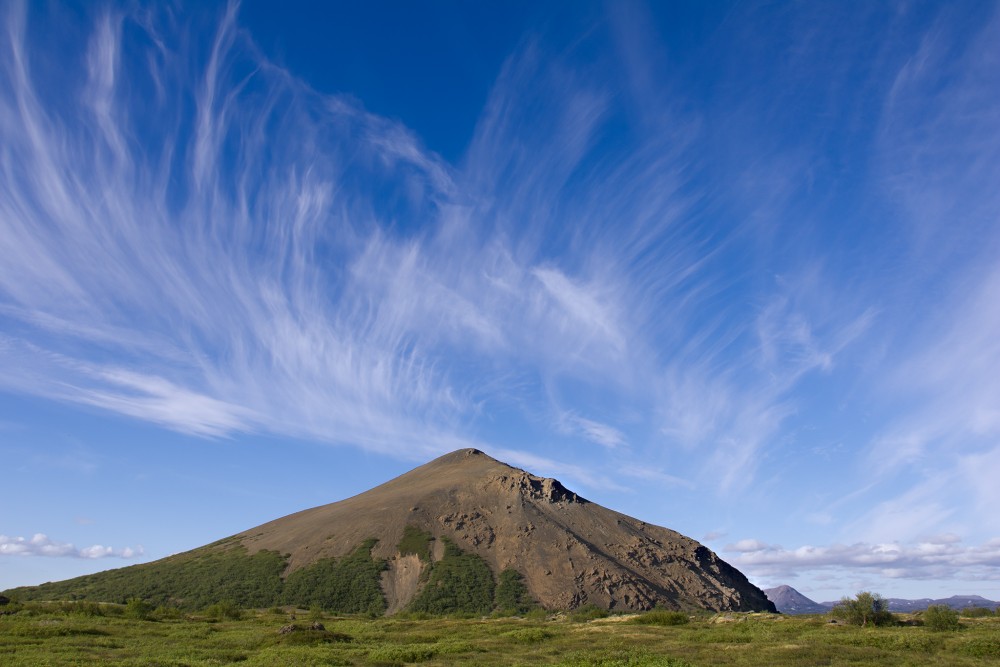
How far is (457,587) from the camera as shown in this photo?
13275 cm

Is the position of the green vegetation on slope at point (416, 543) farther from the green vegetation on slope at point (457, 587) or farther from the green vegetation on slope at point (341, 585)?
the green vegetation on slope at point (341, 585)

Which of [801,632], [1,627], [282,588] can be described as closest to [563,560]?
[282,588]

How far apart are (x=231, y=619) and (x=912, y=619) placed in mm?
83971

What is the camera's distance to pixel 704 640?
54.4 metres

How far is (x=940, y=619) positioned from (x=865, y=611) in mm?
8026

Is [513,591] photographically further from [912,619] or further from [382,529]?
[912,619]

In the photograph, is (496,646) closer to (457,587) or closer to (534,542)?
(457,587)

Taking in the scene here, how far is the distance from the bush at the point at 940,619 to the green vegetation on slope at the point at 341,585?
94.0 meters

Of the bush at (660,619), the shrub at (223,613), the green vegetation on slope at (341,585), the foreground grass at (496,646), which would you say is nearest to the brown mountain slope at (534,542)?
the green vegetation on slope at (341,585)

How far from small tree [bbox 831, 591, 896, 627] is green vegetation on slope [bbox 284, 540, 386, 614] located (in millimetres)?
85250

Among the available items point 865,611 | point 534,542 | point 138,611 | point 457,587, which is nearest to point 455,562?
point 457,587

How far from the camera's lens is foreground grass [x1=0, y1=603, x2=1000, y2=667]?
3975cm

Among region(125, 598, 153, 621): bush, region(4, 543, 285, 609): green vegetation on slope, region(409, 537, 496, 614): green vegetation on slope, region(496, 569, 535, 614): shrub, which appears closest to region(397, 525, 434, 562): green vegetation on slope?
region(409, 537, 496, 614): green vegetation on slope

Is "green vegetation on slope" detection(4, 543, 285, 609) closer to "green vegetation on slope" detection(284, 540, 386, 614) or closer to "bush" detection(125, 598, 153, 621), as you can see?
"green vegetation on slope" detection(284, 540, 386, 614)
